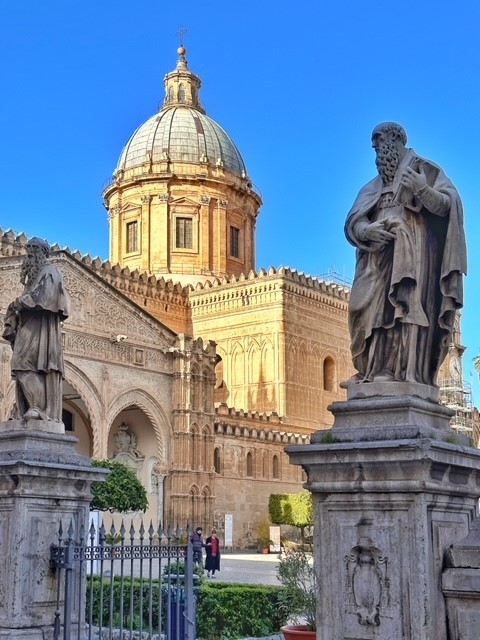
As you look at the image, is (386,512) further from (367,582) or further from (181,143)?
(181,143)

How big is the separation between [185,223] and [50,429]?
42.0 m

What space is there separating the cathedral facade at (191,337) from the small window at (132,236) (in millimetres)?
82

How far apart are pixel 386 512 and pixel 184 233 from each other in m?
44.5

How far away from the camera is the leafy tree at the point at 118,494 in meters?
23.3

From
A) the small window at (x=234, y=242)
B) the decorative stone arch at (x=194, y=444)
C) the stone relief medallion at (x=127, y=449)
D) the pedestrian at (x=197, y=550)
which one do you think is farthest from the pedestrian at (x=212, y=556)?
the small window at (x=234, y=242)

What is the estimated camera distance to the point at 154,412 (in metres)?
33.3

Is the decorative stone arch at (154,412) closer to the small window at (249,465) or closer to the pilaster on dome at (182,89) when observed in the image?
the small window at (249,465)

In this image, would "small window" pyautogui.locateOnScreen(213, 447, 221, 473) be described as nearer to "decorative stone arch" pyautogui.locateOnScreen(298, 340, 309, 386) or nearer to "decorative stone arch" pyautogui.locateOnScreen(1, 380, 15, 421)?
"decorative stone arch" pyautogui.locateOnScreen(298, 340, 309, 386)

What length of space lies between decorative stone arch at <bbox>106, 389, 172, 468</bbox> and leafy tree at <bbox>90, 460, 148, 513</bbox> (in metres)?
7.35

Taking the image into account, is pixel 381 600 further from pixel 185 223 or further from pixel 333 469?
pixel 185 223

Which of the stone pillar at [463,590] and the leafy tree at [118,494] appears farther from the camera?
the leafy tree at [118,494]

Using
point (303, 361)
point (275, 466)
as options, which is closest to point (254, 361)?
point (303, 361)

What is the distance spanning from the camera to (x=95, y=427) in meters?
31.1

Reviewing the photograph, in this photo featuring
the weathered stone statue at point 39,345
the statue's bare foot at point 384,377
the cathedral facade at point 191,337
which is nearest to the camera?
the statue's bare foot at point 384,377
